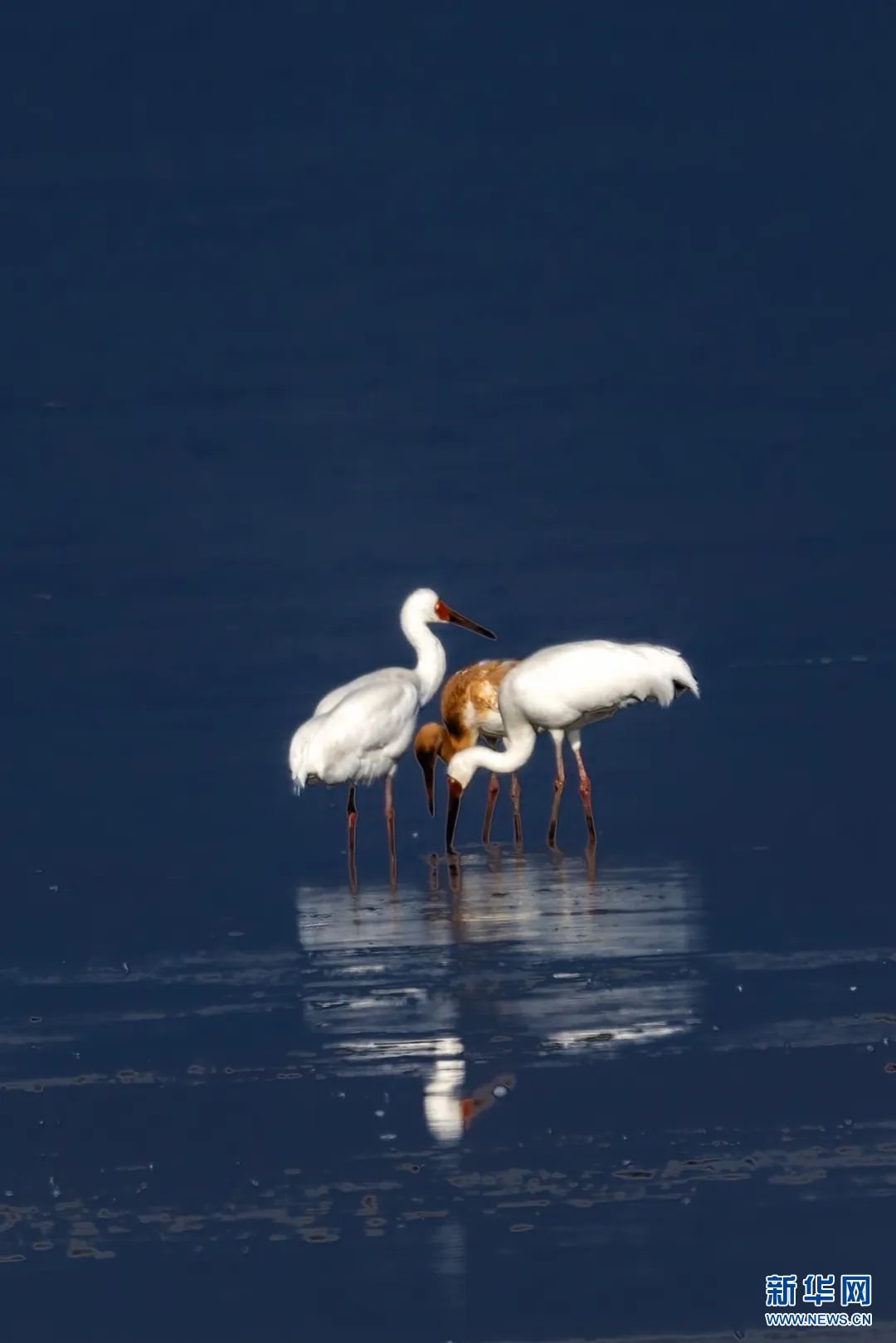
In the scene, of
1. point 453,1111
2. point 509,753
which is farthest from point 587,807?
point 453,1111

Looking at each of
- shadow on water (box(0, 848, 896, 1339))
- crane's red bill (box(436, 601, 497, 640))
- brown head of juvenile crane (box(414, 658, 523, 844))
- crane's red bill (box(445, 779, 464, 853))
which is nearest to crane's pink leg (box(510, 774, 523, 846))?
brown head of juvenile crane (box(414, 658, 523, 844))

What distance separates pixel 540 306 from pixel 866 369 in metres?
4.15

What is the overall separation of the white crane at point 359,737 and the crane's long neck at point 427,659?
8.4 inches

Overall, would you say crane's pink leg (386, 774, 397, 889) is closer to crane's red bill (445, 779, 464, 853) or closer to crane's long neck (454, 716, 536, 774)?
crane's red bill (445, 779, 464, 853)

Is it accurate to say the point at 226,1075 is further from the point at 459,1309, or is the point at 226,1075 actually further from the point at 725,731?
the point at 725,731

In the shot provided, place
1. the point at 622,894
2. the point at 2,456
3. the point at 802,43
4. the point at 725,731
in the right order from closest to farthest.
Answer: the point at 622,894 < the point at 725,731 < the point at 2,456 < the point at 802,43

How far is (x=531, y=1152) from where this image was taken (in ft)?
23.8

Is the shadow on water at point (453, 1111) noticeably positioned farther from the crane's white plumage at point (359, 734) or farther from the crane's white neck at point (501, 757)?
the crane's white neck at point (501, 757)

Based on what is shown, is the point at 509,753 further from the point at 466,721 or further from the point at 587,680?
the point at 466,721

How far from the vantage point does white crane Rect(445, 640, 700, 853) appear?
13172mm

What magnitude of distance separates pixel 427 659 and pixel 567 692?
167cm

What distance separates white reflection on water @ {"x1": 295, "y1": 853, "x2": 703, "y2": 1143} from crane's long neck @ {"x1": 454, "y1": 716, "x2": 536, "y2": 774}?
2.98 feet

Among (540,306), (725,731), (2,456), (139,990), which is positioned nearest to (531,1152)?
(139,990)

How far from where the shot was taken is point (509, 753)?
525 inches
